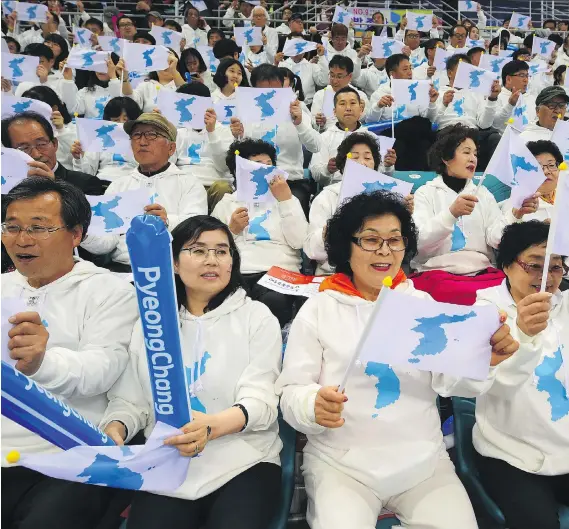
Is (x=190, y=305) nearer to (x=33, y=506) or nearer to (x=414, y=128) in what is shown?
(x=33, y=506)

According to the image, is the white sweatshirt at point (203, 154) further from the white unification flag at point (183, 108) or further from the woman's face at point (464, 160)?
the woman's face at point (464, 160)

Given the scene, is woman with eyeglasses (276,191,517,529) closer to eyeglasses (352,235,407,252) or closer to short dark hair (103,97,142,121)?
eyeglasses (352,235,407,252)

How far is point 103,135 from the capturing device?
349cm

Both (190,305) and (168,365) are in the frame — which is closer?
(168,365)

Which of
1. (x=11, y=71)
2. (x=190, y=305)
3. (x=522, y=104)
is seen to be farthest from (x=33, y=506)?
(x=522, y=104)

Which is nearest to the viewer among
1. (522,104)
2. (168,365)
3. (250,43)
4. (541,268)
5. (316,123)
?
(168,365)

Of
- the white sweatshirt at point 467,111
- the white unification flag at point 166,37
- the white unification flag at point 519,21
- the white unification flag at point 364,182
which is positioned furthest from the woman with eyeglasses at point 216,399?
the white unification flag at point 519,21

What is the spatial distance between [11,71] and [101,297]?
4.07 m

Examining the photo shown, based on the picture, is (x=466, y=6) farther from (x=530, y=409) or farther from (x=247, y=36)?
(x=530, y=409)

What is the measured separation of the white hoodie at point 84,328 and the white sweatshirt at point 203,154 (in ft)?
7.10

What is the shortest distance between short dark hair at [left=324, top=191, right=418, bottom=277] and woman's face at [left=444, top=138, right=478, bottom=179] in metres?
1.37

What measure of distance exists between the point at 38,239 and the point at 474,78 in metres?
4.24

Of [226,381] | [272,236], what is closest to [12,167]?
[272,236]

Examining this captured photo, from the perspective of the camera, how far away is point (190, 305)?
1.87 meters
